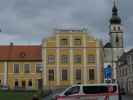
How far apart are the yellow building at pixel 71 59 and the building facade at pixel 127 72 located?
5.29m

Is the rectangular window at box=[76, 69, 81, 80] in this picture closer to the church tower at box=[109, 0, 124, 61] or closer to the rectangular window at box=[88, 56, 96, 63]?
the rectangular window at box=[88, 56, 96, 63]

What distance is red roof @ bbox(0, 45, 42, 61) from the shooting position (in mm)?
94750

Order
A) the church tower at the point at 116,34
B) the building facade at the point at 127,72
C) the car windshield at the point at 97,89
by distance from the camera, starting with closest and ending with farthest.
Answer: the car windshield at the point at 97,89 < the building facade at the point at 127,72 < the church tower at the point at 116,34

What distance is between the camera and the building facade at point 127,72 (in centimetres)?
8774

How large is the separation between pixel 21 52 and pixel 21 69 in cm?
404

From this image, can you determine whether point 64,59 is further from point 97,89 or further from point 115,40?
point 97,89

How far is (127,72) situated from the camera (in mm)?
92500

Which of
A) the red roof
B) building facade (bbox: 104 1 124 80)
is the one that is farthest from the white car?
building facade (bbox: 104 1 124 80)

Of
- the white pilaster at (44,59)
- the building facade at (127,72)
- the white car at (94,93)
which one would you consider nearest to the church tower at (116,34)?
the building facade at (127,72)

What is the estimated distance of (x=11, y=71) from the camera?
93500mm

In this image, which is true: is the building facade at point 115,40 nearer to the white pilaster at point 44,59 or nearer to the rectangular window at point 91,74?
the rectangular window at point 91,74

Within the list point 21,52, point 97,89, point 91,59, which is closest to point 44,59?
point 21,52

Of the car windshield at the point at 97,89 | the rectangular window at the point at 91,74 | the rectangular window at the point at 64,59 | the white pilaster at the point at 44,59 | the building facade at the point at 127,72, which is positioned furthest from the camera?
the rectangular window at the point at 64,59

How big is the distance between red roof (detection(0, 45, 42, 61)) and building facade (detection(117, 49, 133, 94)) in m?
17.1
